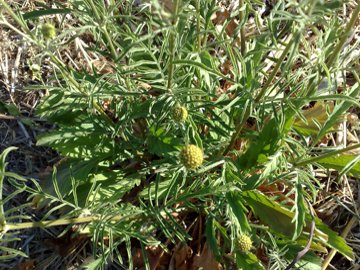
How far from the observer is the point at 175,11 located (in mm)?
1503

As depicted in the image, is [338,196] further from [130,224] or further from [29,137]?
[29,137]

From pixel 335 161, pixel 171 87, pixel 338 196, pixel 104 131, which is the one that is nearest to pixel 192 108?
pixel 171 87

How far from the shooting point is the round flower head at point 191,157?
193 cm

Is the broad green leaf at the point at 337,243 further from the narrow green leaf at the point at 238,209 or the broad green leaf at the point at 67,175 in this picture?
the broad green leaf at the point at 67,175

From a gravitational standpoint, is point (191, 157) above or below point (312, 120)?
above

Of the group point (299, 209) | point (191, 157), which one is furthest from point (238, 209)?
point (191, 157)

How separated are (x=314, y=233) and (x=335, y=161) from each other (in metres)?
0.32

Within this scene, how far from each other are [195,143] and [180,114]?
0.21 metres

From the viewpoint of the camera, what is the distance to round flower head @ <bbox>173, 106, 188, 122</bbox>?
1985mm

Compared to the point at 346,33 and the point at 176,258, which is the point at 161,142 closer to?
the point at 176,258

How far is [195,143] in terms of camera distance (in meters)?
2.16

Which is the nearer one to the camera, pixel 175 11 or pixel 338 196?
pixel 175 11

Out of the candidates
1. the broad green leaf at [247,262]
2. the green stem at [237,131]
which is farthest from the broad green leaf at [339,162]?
the broad green leaf at [247,262]

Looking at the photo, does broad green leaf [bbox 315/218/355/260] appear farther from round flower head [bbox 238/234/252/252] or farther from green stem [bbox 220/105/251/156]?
green stem [bbox 220/105/251/156]
